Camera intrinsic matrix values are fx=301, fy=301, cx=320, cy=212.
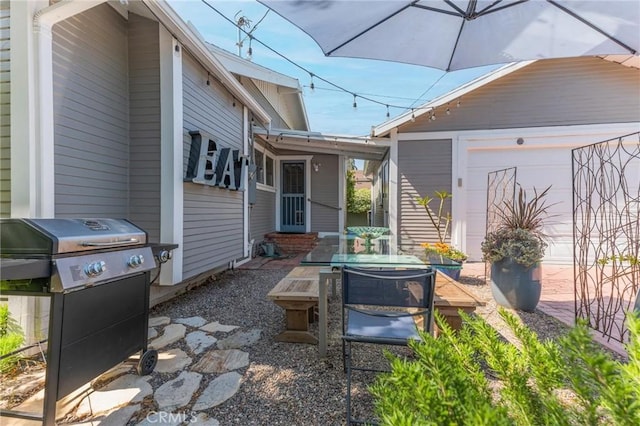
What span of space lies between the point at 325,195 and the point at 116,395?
22.3 ft

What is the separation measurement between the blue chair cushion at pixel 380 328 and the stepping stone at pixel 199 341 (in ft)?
4.51

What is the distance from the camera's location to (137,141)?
3676 mm

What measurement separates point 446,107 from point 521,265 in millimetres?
3915

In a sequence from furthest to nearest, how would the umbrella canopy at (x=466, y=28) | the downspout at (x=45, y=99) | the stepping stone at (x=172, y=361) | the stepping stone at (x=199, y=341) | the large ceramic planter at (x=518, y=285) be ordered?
the large ceramic planter at (x=518, y=285), the stepping stone at (x=199, y=341), the downspout at (x=45, y=99), the stepping stone at (x=172, y=361), the umbrella canopy at (x=466, y=28)

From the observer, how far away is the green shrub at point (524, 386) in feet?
2.09

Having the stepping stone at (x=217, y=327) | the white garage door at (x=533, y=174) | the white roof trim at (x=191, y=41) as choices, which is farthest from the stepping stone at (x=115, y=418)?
the white garage door at (x=533, y=174)

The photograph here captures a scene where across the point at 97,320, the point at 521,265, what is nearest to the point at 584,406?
the point at 97,320

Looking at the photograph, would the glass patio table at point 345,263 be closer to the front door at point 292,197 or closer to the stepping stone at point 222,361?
the stepping stone at point 222,361

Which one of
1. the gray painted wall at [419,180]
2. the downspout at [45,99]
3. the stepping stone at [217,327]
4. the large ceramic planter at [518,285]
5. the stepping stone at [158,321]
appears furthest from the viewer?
the gray painted wall at [419,180]

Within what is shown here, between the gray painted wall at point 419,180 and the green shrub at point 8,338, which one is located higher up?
the gray painted wall at point 419,180

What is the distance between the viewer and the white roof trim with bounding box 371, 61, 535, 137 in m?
5.90

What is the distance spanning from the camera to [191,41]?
12.1 feet

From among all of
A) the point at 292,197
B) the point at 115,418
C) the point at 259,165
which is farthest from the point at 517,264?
the point at 292,197

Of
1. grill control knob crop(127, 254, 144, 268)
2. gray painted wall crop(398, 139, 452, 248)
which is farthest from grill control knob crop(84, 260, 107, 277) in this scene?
gray painted wall crop(398, 139, 452, 248)
